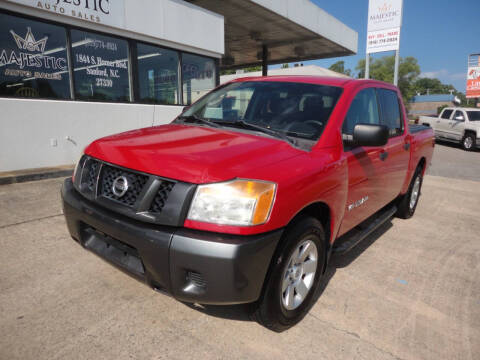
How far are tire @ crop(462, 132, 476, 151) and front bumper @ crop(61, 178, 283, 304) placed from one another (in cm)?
1672

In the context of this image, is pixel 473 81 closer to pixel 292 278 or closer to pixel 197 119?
pixel 197 119

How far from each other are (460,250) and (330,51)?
54.0ft

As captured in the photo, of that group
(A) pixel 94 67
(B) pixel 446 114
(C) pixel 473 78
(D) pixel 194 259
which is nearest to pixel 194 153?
(D) pixel 194 259

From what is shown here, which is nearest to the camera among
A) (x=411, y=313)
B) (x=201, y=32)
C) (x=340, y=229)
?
(x=411, y=313)

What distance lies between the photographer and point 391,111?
400 centimetres

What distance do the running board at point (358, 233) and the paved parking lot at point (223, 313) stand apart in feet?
0.85

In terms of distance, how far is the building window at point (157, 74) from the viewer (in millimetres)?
8820

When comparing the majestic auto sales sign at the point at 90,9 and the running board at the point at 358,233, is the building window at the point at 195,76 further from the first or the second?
the running board at the point at 358,233

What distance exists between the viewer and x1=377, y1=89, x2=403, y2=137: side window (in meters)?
3.76

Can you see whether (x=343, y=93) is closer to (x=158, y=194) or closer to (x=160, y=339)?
(x=158, y=194)

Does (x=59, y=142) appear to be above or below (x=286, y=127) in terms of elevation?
below

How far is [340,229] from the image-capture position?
2881 mm

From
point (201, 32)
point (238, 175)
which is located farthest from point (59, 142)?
point (238, 175)

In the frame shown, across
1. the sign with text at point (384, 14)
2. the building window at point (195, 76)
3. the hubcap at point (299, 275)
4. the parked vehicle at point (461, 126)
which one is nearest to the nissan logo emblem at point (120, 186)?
the hubcap at point (299, 275)
